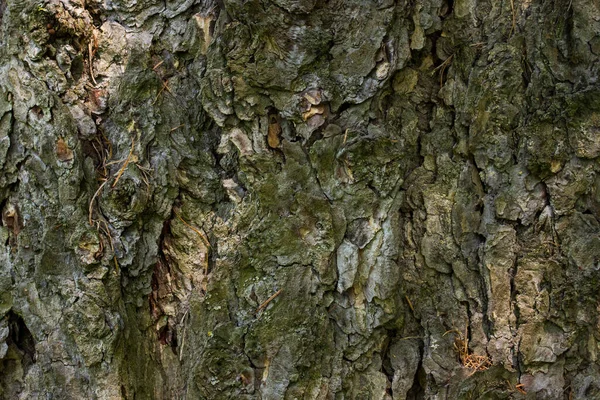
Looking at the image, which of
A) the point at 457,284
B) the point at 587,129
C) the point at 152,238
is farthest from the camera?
the point at 152,238

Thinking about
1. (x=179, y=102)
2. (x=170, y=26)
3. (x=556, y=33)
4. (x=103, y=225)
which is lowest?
(x=103, y=225)

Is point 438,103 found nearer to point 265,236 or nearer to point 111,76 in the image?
point 265,236

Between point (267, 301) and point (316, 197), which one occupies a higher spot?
point (316, 197)

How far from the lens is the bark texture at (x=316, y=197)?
191 cm

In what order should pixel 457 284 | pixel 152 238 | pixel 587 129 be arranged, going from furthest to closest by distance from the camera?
1. pixel 152 238
2. pixel 457 284
3. pixel 587 129

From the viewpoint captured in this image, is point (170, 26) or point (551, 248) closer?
point (551, 248)

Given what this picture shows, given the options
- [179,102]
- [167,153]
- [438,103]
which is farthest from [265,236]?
[438,103]

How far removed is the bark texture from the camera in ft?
6.27

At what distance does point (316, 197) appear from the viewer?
1.97 metres

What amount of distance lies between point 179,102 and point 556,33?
1389mm

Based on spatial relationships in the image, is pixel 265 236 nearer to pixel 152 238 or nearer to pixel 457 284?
pixel 152 238

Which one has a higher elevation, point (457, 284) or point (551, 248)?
point (551, 248)

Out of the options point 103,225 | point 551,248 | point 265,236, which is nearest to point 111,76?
point 103,225

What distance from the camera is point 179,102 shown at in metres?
2.17
